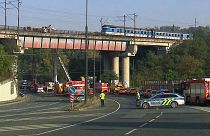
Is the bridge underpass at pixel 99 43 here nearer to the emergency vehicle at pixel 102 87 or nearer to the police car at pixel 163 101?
the emergency vehicle at pixel 102 87

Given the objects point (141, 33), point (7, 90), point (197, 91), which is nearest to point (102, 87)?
point (141, 33)

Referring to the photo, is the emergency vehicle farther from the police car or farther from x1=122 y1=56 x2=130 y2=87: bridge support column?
the police car

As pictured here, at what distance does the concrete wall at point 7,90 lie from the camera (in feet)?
234

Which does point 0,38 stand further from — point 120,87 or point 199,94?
point 199,94

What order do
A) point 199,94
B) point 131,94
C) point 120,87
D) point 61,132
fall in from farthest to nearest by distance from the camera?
point 120,87 < point 131,94 < point 199,94 < point 61,132

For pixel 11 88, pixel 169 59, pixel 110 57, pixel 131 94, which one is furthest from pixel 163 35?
pixel 11 88

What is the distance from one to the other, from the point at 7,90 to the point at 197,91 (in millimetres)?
33274

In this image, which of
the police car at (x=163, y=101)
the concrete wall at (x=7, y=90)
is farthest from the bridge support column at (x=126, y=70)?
the police car at (x=163, y=101)

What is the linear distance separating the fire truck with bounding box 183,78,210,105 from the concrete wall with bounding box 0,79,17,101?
28398mm

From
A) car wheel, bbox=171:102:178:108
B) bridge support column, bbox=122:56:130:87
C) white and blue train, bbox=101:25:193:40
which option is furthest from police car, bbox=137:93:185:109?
bridge support column, bbox=122:56:130:87

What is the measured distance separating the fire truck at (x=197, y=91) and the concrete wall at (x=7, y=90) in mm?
28398

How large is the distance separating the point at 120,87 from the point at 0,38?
29.5 m

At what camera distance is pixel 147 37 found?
11262cm

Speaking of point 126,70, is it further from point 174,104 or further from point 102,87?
point 174,104
